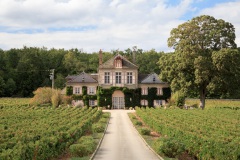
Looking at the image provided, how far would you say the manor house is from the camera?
63.9 meters

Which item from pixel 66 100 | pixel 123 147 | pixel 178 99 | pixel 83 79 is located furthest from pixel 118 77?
pixel 123 147

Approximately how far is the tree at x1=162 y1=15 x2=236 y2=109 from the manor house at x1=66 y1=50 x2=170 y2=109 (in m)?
8.11

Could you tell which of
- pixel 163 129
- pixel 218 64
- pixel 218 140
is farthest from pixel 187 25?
pixel 218 140

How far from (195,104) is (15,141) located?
1927 inches

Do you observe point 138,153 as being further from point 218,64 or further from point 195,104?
point 195,104

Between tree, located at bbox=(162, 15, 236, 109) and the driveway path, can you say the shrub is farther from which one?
the driveway path

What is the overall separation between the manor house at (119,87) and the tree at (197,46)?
811 cm

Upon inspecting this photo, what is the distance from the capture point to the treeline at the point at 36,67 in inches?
3428

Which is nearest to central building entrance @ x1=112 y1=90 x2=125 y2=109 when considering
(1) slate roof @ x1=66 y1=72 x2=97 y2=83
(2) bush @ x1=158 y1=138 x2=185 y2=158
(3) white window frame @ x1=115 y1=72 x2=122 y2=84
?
(3) white window frame @ x1=115 y1=72 x2=122 y2=84

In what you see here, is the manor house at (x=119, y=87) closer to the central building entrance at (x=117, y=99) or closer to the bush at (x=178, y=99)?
the central building entrance at (x=117, y=99)

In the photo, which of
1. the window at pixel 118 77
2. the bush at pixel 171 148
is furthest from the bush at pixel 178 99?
the bush at pixel 171 148

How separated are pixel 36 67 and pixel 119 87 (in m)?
32.7

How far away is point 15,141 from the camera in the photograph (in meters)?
19.2

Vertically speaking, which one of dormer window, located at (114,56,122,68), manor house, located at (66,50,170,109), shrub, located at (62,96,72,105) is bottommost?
shrub, located at (62,96,72,105)
